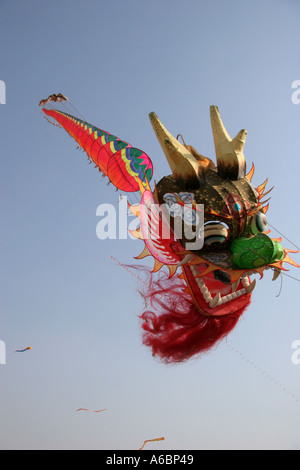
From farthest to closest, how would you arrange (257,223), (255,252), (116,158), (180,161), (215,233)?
1. (116,158)
2. (180,161)
3. (257,223)
4. (215,233)
5. (255,252)

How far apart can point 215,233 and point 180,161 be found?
1457mm

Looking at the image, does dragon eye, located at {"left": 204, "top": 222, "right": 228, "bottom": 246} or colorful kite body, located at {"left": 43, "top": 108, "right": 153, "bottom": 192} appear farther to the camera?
colorful kite body, located at {"left": 43, "top": 108, "right": 153, "bottom": 192}

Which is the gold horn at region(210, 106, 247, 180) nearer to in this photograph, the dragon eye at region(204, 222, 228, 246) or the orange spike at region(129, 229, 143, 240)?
the dragon eye at region(204, 222, 228, 246)

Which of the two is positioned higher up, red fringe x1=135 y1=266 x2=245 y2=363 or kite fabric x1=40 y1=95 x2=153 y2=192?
kite fabric x1=40 y1=95 x2=153 y2=192

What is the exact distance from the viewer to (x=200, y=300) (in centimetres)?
848

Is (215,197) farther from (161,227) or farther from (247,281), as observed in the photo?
(247,281)

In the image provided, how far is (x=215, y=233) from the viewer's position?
787 cm

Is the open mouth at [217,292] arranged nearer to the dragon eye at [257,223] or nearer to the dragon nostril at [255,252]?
the dragon nostril at [255,252]

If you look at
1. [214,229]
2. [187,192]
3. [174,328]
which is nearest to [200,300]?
[174,328]

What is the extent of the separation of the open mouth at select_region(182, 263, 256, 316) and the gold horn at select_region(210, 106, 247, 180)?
1.76m

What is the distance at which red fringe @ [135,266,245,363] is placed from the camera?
8.82 meters

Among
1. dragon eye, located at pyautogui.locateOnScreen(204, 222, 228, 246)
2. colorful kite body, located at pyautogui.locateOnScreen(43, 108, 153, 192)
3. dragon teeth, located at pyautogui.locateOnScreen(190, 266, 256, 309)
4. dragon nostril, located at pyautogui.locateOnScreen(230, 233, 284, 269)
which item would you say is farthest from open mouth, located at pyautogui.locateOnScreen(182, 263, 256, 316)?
colorful kite body, located at pyautogui.locateOnScreen(43, 108, 153, 192)

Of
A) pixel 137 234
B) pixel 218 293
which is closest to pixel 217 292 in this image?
pixel 218 293

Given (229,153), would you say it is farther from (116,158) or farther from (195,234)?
(116,158)
